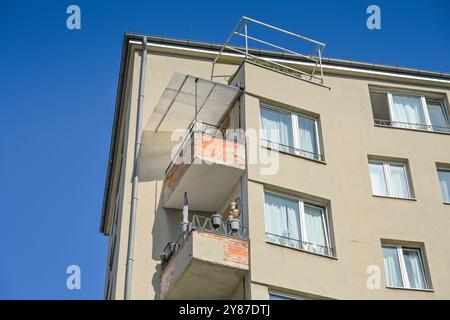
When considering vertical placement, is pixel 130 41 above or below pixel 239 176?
above

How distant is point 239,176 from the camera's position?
65.8 feet

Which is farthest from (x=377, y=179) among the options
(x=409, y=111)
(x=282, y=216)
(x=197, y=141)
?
(x=197, y=141)

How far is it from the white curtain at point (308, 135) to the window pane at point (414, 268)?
393 cm

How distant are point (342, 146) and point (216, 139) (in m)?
5.01

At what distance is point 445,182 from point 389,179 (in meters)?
1.99

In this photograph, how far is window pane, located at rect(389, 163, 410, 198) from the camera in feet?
76.4

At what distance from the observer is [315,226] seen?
20281mm

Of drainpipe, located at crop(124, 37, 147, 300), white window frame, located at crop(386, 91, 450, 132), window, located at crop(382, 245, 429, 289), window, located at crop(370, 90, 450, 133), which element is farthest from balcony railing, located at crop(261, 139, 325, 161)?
white window frame, located at crop(386, 91, 450, 132)

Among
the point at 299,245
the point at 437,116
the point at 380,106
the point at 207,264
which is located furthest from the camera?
the point at 380,106

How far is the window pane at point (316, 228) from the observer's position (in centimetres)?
1984

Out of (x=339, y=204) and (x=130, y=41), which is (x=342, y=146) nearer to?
(x=339, y=204)

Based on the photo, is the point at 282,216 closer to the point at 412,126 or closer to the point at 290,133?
the point at 290,133
